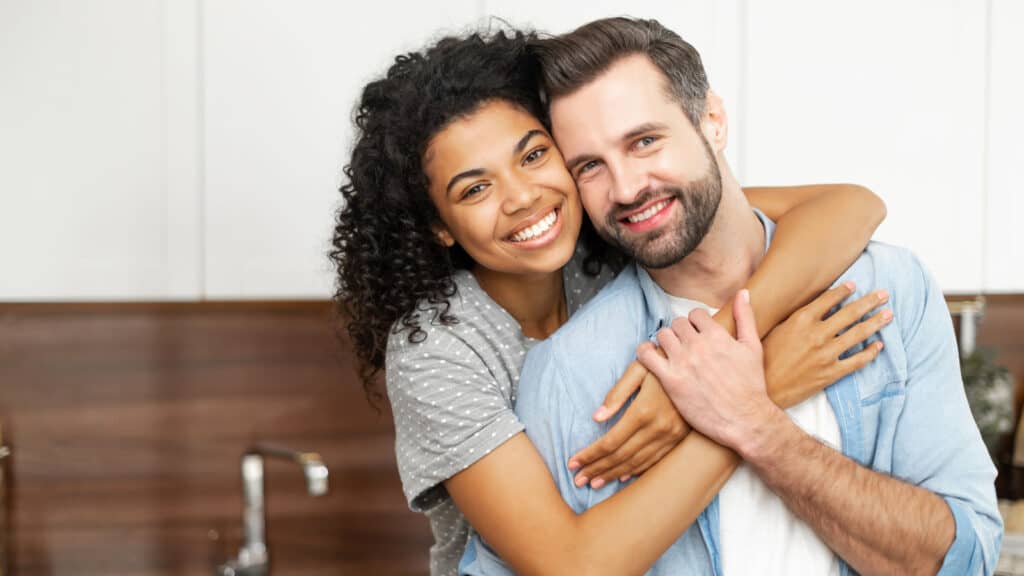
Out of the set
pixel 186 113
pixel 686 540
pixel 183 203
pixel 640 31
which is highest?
pixel 640 31

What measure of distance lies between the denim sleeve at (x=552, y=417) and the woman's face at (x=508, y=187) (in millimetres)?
145

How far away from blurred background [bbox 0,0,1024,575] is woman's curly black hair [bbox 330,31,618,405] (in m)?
0.41

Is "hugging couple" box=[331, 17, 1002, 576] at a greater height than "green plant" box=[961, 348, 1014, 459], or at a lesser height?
greater

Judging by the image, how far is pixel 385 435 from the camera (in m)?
2.23

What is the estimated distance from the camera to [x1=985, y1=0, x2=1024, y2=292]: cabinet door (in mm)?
2225

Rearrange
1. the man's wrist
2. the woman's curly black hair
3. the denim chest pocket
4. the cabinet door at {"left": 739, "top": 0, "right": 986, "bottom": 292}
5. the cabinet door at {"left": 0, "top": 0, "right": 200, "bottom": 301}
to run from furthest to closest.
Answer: the cabinet door at {"left": 739, "top": 0, "right": 986, "bottom": 292} < the cabinet door at {"left": 0, "top": 0, "right": 200, "bottom": 301} < the woman's curly black hair < the denim chest pocket < the man's wrist

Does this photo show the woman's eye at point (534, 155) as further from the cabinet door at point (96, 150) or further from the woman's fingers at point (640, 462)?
the cabinet door at point (96, 150)

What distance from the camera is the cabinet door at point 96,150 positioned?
1915mm

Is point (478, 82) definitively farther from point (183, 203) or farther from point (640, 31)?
point (183, 203)

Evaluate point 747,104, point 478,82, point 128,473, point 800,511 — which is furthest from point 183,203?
point 800,511

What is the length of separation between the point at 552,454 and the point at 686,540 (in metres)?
0.20

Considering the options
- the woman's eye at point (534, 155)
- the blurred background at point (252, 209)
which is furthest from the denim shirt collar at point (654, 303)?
the blurred background at point (252, 209)

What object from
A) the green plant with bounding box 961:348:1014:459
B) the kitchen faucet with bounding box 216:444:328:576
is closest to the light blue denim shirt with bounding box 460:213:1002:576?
the kitchen faucet with bounding box 216:444:328:576

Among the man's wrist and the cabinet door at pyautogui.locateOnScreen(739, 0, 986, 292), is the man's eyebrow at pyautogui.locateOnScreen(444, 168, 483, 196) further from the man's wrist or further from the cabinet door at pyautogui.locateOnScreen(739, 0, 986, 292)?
the cabinet door at pyautogui.locateOnScreen(739, 0, 986, 292)
